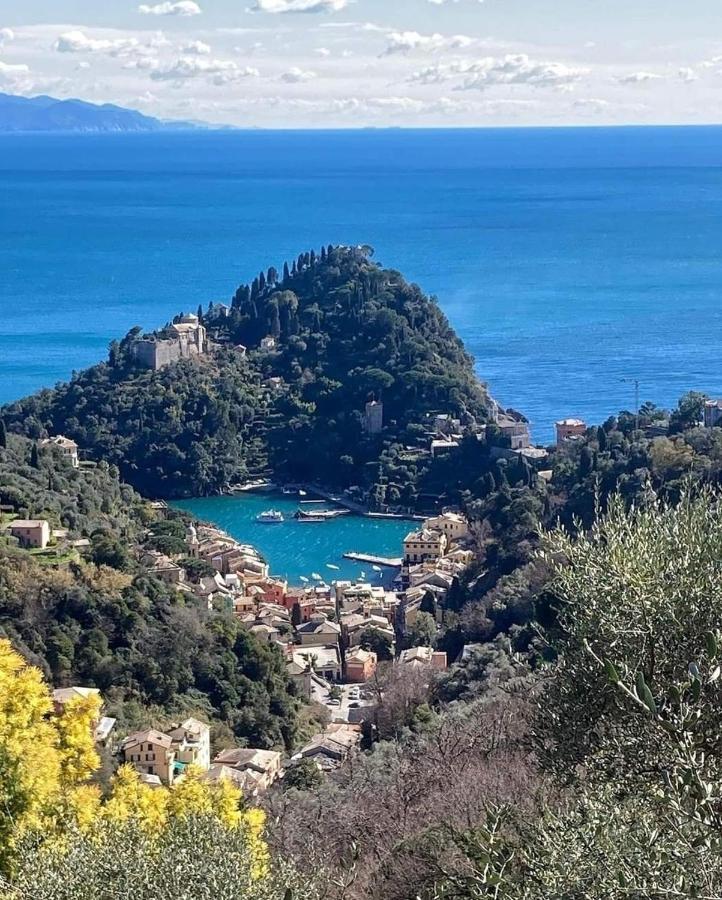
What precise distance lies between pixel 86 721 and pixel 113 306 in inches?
2337

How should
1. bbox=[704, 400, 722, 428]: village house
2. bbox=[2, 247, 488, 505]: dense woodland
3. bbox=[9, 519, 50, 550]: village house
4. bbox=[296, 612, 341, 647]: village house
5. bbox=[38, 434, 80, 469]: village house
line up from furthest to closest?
bbox=[2, 247, 488, 505]: dense woodland
bbox=[38, 434, 80, 469]: village house
bbox=[704, 400, 722, 428]: village house
bbox=[296, 612, 341, 647]: village house
bbox=[9, 519, 50, 550]: village house

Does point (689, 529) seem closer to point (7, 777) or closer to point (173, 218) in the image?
point (7, 777)

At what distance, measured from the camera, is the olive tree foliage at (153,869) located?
17.5 feet

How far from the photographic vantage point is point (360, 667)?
924 inches

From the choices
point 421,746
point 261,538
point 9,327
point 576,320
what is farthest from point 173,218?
point 421,746

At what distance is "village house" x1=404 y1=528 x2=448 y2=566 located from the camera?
98.7 ft

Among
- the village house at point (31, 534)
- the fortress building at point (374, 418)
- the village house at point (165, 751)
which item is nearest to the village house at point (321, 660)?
the village house at point (31, 534)

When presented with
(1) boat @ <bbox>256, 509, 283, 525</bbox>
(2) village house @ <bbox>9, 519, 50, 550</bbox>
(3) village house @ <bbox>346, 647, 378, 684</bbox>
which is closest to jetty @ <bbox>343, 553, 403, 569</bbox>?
(1) boat @ <bbox>256, 509, 283, 525</bbox>

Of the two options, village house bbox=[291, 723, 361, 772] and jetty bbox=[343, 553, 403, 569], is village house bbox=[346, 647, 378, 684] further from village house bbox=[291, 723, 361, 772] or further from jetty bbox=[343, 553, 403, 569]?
jetty bbox=[343, 553, 403, 569]

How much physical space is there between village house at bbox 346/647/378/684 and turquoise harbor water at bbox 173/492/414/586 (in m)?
6.19

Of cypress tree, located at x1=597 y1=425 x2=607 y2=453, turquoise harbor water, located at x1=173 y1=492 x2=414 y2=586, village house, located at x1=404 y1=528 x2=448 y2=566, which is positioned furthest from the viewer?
turquoise harbor water, located at x1=173 y1=492 x2=414 y2=586

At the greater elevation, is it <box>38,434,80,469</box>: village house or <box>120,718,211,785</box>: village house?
<box>120,718,211,785</box>: village house

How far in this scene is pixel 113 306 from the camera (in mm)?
65812

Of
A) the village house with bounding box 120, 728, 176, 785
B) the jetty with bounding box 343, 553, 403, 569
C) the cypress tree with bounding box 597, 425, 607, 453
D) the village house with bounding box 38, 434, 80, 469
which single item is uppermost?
the cypress tree with bounding box 597, 425, 607, 453
